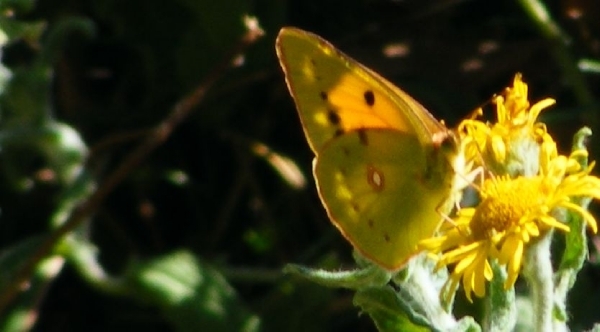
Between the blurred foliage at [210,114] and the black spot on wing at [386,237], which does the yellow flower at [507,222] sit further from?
the blurred foliage at [210,114]

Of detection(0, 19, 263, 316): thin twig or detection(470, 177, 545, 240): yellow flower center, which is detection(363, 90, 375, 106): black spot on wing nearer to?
detection(470, 177, 545, 240): yellow flower center

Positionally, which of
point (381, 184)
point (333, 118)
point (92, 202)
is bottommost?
point (92, 202)

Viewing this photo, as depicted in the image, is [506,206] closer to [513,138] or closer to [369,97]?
[513,138]

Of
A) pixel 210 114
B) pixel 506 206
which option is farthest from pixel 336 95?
pixel 210 114

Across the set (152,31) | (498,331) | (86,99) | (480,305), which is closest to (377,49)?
(152,31)

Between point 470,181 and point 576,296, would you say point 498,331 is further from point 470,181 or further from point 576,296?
point 576,296

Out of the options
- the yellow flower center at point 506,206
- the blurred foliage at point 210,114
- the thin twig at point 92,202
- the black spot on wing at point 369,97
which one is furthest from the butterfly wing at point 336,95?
the blurred foliage at point 210,114
